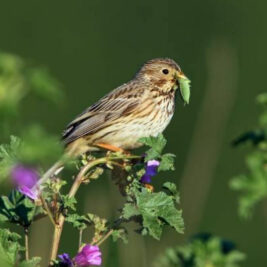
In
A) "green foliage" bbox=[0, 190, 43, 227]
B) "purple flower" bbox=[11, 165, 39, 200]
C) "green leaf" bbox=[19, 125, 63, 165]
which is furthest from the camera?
"green foliage" bbox=[0, 190, 43, 227]

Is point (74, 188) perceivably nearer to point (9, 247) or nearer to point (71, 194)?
point (71, 194)

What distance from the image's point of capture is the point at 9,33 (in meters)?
16.1

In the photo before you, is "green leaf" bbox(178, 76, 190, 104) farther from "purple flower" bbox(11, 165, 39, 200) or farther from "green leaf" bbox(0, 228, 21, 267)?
"green leaf" bbox(0, 228, 21, 267)

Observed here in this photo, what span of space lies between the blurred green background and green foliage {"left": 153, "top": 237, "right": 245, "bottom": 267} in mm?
3818

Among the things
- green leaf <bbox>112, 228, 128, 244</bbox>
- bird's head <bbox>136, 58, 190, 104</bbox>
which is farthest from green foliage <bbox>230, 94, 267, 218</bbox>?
bird's head <bbox>136, 58, 190, 104</bbox>

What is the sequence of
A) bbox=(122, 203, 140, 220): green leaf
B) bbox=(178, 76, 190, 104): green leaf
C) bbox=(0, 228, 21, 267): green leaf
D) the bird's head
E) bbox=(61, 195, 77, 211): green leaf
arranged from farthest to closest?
the bird's head → bbox=(178, 76, 190, 104): green leaf → bbox=(122, 203, 140, 220): green leaf → bbox=(61, 195, 77, 211): green leaf → bbox=(0, 228, 21, 267): green leaf

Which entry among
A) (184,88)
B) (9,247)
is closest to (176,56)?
(184,88)

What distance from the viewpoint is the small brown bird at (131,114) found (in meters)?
6.14

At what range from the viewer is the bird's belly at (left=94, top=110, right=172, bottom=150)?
6105 millimetres

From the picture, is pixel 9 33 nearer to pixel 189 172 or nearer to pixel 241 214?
pixel 189 172

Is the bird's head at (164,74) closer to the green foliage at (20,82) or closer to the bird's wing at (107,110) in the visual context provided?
the bird's wing at (107,110)

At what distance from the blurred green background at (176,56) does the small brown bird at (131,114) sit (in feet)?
1.53

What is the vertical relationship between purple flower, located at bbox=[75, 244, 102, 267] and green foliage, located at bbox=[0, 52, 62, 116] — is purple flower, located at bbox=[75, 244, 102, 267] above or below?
below

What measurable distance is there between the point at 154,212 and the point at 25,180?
546mm
